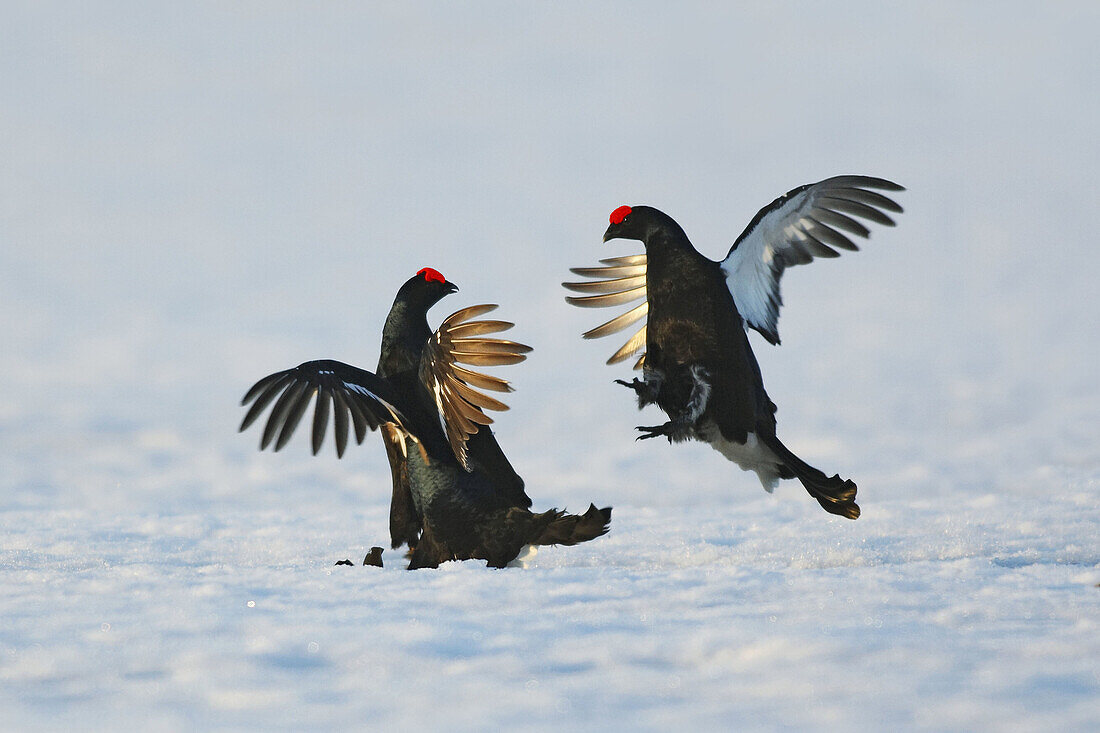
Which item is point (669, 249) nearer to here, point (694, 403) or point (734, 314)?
point (734, 314)

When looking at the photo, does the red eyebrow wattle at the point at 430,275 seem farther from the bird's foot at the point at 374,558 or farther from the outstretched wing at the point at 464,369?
the bird's foot at the point at 374,558

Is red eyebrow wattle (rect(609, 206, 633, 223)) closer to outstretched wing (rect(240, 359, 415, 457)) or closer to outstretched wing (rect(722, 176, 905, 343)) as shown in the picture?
outstretched wing (rect(722, 176, 905, 343))

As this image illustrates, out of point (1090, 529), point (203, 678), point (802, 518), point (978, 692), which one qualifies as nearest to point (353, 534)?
point (802, 518)

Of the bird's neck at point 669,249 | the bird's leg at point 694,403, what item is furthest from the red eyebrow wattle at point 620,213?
the bird's leg at point 694,403

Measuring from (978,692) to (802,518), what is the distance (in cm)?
491

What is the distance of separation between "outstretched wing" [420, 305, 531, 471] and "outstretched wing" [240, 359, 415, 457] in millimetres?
348

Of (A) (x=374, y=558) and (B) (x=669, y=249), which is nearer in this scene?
(A) (x=374, y=558)

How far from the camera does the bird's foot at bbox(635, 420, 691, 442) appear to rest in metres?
6.46

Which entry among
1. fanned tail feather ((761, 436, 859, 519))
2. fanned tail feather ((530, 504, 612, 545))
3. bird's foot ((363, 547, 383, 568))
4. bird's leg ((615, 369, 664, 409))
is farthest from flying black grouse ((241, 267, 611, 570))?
fanned tail feather ((761, 436, 859, 519))

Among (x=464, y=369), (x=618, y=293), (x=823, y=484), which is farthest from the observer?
(x=618, y=293)

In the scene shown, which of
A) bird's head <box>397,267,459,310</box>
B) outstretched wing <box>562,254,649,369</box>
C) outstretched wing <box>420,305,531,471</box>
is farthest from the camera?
outstretched wing <box>562,254,649,369</box>

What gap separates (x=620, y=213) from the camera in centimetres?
→ 714

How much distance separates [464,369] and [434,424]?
0.72m

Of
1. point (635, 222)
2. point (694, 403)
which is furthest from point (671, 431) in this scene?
point (635, 222)
